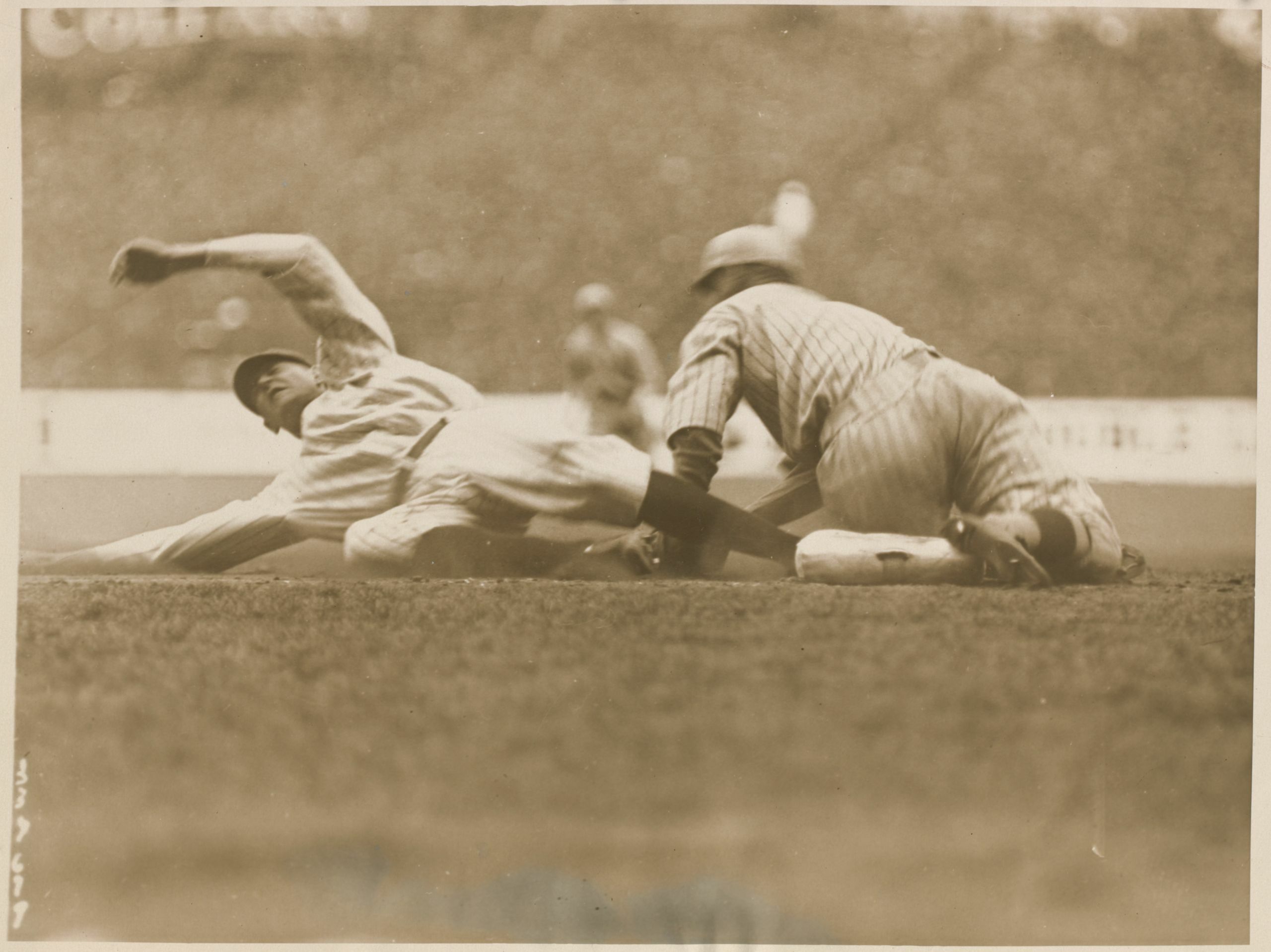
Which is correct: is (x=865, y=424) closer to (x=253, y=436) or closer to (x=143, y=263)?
(x=253, y=436)

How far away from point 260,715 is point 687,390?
1374 mm

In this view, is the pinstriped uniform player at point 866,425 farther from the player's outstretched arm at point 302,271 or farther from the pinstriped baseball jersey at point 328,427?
the player's outstretched arm at point 302,271

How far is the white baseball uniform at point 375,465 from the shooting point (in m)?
3.24

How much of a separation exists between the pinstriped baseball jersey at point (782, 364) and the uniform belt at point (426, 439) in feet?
1.97

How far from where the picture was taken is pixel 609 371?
10.9ft

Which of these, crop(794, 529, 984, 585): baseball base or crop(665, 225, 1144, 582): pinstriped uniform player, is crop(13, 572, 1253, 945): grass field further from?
crop(665, 225, 1144, 582): pinstriped uniform player

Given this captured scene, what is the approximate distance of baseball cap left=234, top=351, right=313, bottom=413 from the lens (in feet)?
11.0

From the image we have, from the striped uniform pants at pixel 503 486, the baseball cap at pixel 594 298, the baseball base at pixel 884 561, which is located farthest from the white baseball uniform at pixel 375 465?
the baseball base at pixel 884 561

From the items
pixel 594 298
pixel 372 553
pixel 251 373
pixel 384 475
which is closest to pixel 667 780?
pixel 372 553

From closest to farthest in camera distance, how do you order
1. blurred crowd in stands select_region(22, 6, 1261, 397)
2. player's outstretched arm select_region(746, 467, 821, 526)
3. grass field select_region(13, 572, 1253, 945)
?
1. grass field select_region(13, 572, 1253, 945)
2. player's outstretched arm select_region(746, 467, 821, 526)
3. blurred crowd in stands select_region(22, 6, 1261, 397)

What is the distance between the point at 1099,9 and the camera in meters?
3.34

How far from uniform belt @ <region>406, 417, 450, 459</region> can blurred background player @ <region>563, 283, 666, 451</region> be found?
13.8 inches

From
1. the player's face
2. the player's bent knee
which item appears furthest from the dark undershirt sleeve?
the player's face

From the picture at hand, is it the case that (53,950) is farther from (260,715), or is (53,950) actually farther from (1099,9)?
(1099,9)
